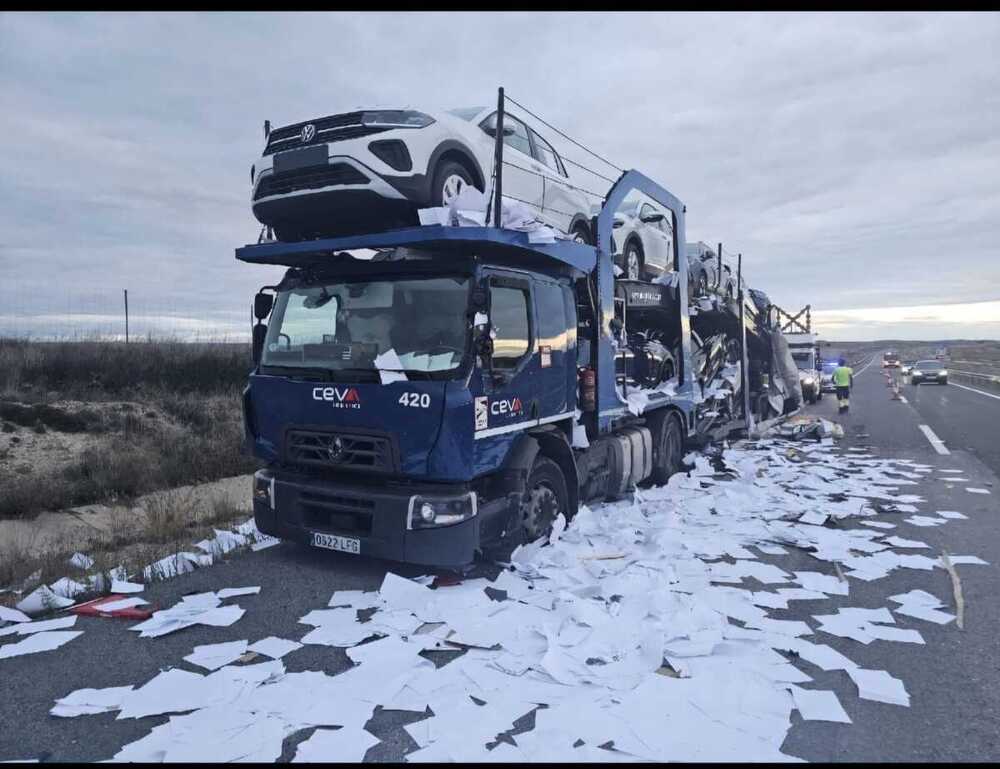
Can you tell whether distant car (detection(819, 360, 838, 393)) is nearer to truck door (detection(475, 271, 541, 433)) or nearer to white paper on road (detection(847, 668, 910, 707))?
truck door (detection(475, 271, 541, 433))

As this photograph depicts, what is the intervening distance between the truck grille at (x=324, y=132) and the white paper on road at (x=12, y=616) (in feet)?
12.8

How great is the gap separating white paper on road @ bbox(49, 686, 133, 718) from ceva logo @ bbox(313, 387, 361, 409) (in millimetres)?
2186

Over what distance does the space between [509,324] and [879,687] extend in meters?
3.37

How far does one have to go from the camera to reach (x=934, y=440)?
1358 centimetres

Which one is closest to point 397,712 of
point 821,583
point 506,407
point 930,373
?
point 506,407

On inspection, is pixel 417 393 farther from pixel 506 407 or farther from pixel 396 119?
pixel 396 119

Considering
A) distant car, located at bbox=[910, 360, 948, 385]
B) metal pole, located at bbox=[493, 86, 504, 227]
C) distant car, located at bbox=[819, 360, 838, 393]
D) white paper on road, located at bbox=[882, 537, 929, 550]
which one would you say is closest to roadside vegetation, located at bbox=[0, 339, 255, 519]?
metal pole, located at bbox=[493, 86, 504, 227]

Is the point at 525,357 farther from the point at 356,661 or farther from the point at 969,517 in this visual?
the point at 969,517

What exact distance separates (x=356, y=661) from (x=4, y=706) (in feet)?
5.92

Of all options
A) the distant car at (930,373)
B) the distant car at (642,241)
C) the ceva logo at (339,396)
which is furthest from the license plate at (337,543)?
the distant car at (930,373)

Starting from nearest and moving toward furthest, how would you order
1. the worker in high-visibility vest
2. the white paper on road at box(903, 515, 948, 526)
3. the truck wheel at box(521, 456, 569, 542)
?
the truck wheel at box(521, 456, 569, 542), the white paper on road at box(903, 515, 948, 526), the worker in high-visibility vest

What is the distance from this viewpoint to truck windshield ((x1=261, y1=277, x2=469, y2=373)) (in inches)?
192

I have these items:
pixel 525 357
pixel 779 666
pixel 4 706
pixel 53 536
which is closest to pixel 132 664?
pixel 4 706

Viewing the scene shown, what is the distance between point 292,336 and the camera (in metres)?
5.55
